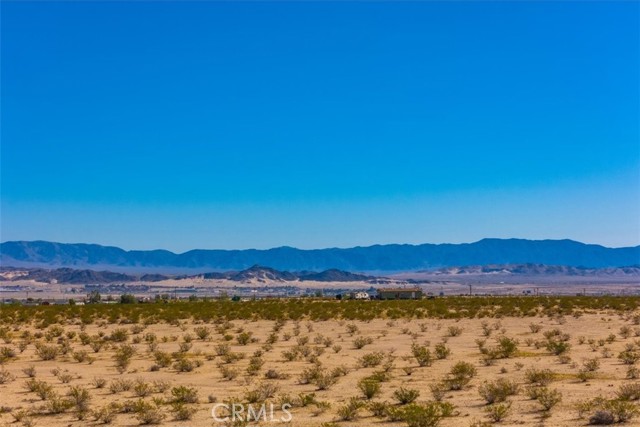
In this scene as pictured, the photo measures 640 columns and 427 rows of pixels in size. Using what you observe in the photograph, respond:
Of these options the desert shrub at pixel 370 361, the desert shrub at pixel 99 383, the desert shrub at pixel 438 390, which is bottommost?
the desert shrub at pixel 99 383

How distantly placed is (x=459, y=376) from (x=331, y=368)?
5.05 meters

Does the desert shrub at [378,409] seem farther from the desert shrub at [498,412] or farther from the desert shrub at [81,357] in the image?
the desert shrub at [81,357]

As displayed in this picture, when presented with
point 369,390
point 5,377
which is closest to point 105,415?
point 369,390

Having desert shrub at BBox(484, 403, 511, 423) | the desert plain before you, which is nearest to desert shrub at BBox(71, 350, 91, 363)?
the desert plain

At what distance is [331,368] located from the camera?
24594mm

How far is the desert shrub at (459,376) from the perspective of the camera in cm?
2033

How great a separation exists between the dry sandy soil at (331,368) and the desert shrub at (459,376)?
0.78 feet

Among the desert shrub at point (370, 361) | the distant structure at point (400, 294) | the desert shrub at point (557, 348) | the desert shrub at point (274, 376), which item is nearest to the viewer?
the desert shrub at point (274, 376)

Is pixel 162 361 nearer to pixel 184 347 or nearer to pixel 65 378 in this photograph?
pixel 65 378

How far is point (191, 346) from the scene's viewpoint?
3131 cm

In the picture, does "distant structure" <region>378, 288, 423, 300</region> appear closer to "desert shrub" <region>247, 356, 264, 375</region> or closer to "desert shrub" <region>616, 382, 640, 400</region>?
"desert shrub" <region>247, 356, 264, 375</region>

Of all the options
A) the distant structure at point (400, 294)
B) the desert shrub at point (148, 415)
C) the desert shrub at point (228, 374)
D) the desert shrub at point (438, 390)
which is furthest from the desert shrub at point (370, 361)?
the distant structure at point (400, 294)

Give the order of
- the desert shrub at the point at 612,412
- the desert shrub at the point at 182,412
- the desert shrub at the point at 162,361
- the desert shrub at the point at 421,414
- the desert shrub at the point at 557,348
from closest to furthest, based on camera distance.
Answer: the desert shrub at the point at 421,414 < the desert shrub at the point at 612,412 < the desert shrub at the point at 182,412 < the desert shrub at the point at 162,361 < the desert shrub at the point at 557,348

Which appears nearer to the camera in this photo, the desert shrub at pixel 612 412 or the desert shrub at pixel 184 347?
the desert shrub at pixel 612 412
